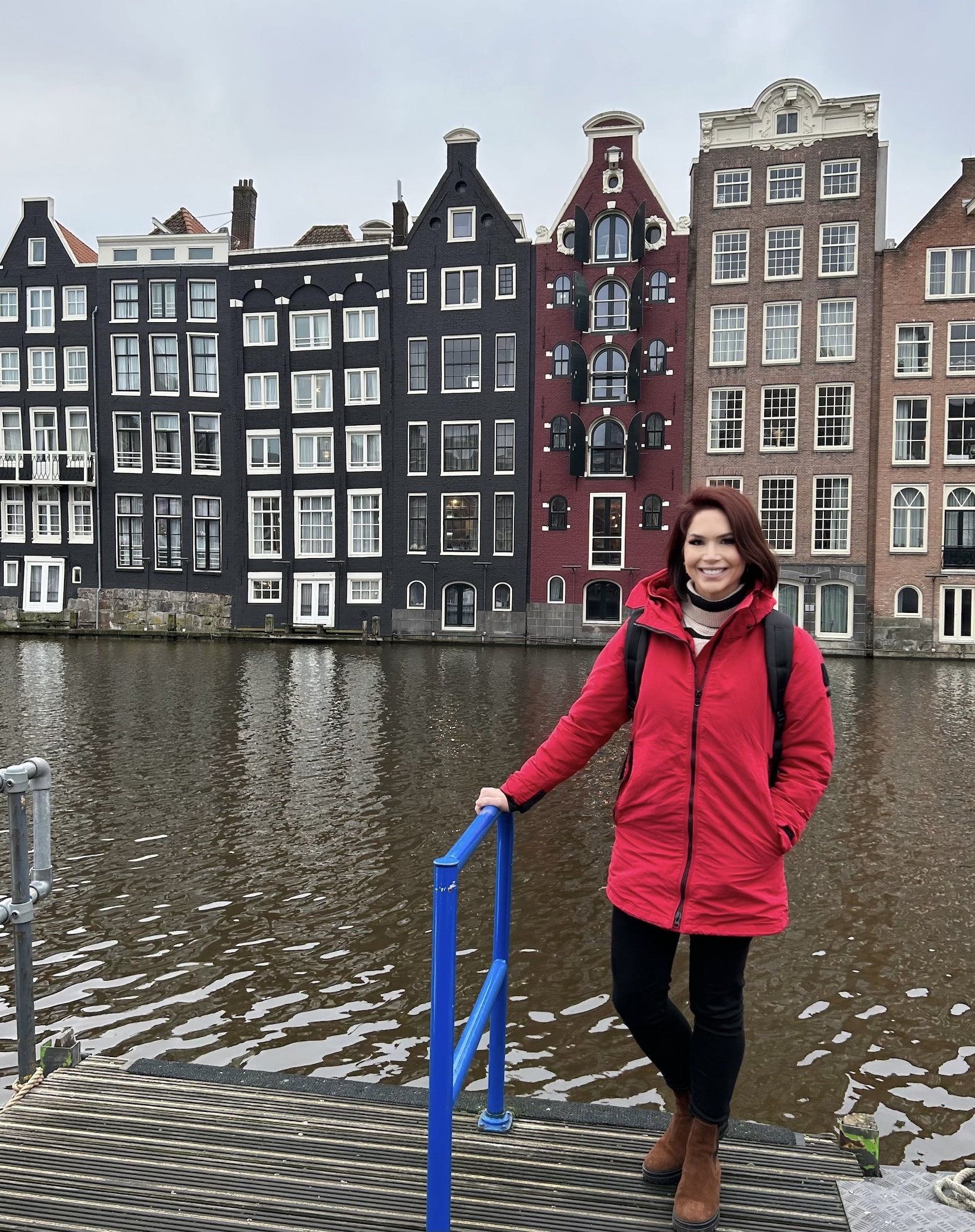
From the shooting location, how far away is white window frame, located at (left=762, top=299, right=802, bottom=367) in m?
35.3

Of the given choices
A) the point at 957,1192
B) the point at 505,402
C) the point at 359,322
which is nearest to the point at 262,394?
the point at 359,322

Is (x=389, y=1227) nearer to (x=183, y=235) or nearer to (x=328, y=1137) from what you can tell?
(x=328, y=1137)

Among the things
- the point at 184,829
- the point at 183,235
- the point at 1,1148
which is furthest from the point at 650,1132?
the point at 183,235

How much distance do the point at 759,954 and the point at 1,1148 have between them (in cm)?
536

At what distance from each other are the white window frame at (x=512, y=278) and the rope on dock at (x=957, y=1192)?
37.2 meters

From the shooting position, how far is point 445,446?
38.8 meters

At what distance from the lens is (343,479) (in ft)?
131

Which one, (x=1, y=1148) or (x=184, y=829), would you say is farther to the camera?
(x=184, y=829)

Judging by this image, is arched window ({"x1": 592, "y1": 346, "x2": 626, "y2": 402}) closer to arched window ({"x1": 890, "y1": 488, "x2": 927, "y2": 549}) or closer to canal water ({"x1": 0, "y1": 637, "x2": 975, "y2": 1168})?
arched window ({"x1": 890, "y1": 488, "x2": 927, "y2": 549})

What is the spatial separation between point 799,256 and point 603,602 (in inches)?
596

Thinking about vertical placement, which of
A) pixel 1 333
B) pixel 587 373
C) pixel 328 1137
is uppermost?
pixel 1 333

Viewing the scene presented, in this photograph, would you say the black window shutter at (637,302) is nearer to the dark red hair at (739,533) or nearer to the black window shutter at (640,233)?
the black window shutter at (640,233)

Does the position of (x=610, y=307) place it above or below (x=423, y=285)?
below

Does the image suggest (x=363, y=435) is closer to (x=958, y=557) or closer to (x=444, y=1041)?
(x=958, y=557)
